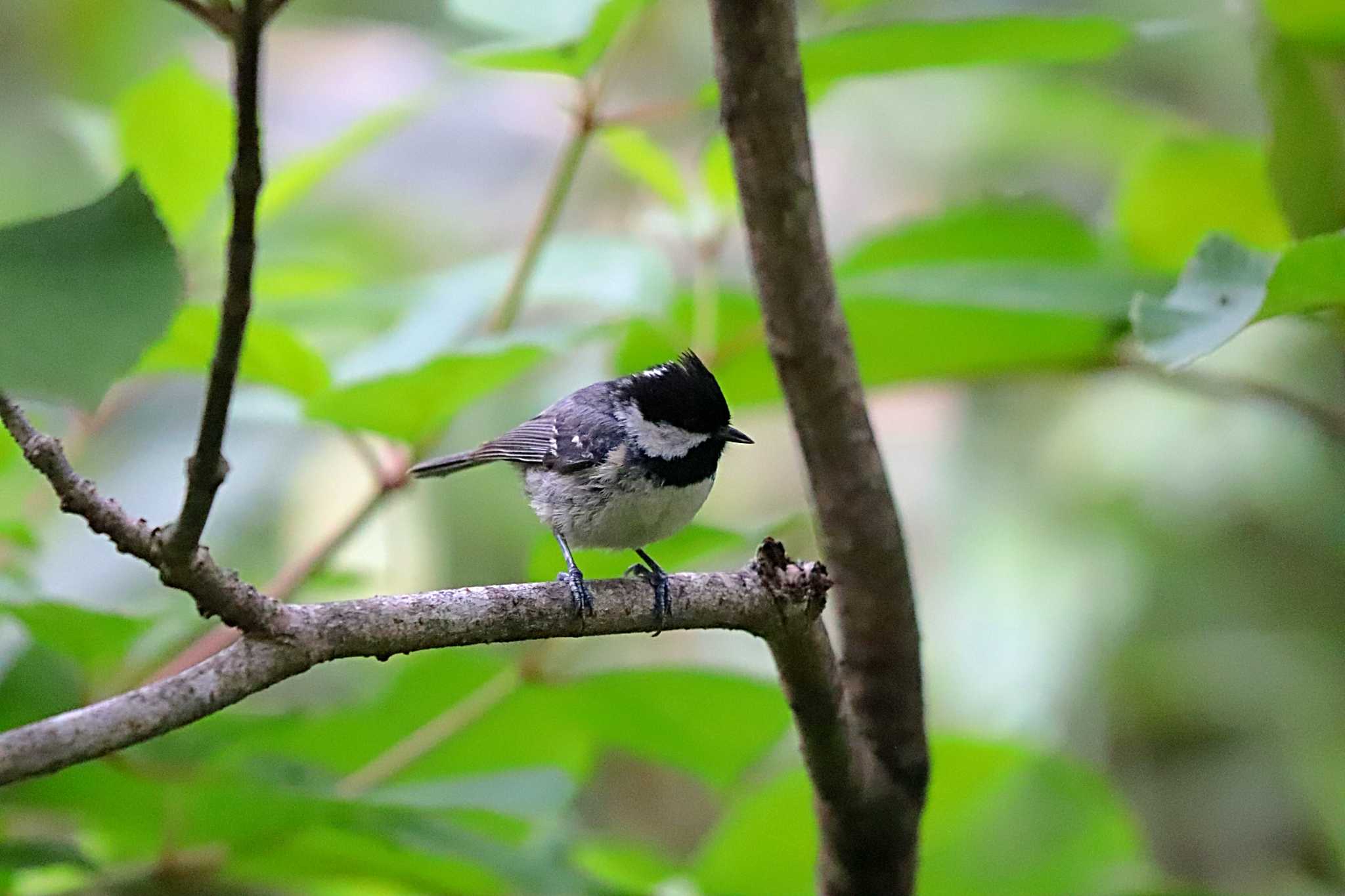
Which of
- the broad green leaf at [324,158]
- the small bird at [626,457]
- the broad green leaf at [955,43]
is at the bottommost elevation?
the small bird at [626,457]

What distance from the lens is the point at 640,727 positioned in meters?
1.67

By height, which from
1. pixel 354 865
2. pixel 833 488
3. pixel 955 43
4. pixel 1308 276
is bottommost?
pixel 354 865

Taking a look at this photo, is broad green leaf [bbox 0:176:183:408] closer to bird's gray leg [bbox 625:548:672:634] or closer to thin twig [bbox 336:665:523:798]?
bird's gray leg [bbox 625:548:672:634]

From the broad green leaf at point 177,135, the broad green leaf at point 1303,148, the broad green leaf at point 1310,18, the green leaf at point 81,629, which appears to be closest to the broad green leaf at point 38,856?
the green leaf at point 81,629

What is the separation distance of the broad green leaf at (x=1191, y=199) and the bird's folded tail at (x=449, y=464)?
1.16 m

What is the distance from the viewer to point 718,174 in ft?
6.17

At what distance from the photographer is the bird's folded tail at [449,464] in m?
1.77

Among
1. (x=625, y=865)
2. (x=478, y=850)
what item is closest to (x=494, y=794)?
(x=478, y=850)

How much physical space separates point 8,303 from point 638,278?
1248mm

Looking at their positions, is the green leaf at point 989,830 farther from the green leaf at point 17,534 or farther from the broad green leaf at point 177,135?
the broad green leaf at point 177,135

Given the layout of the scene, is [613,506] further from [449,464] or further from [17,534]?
[17,534]

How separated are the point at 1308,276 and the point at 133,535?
90 centimetres

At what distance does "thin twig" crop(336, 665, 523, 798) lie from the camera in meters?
1.62

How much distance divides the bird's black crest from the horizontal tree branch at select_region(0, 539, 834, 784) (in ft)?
1.38
